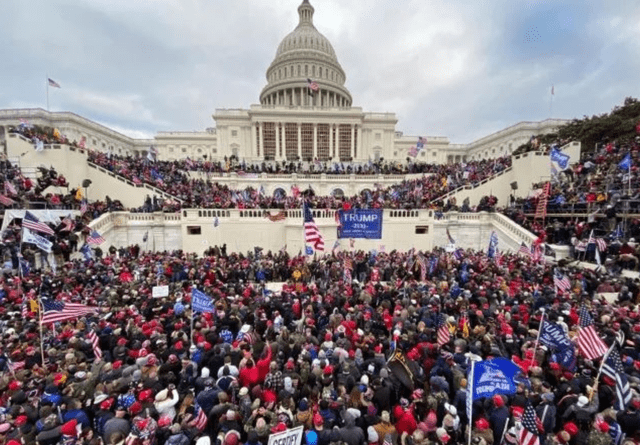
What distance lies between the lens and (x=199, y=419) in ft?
15.7

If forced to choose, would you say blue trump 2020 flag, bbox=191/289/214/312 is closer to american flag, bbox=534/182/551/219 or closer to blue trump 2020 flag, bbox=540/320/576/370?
blue trump 2020 flag, bbox=540/320/576/370

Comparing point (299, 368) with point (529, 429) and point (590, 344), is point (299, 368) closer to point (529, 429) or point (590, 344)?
point (529, 429)

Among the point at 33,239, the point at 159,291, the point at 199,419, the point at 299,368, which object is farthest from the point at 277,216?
the point at 199,419

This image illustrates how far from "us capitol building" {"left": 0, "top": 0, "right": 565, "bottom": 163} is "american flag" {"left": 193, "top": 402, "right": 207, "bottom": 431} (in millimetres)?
47560

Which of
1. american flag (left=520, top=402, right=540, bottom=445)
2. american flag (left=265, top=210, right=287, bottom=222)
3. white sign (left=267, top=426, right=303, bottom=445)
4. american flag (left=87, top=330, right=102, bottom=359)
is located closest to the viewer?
white sign (left=267, top=426, right=303, bottom=445)

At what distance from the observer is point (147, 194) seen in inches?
1039

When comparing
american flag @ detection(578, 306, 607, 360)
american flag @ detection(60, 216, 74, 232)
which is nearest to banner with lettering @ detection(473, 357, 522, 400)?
american flag @ detection(578, 306, 607, 360)

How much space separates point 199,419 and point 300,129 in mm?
56545

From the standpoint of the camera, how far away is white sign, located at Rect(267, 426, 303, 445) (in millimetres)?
4043

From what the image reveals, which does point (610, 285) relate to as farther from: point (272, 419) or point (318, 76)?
point (318, 76)

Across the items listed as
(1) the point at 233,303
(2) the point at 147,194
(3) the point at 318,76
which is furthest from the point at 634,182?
(3) the point at 318,76

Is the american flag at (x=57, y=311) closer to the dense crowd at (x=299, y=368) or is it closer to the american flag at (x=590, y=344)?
the dense crowd at (x=299, y=368)

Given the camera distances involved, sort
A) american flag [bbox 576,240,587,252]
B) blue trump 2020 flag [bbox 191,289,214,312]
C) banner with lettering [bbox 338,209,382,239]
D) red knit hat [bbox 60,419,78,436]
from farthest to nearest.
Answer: american flag [bbox 576,240,587,252], banner with lettering [bbox 338,209,382,239], blue trump 2020 flag [bbox 191,289,214,312], red knit hat [bbox 60,419,78,436]

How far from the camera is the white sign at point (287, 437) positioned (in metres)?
4.04
